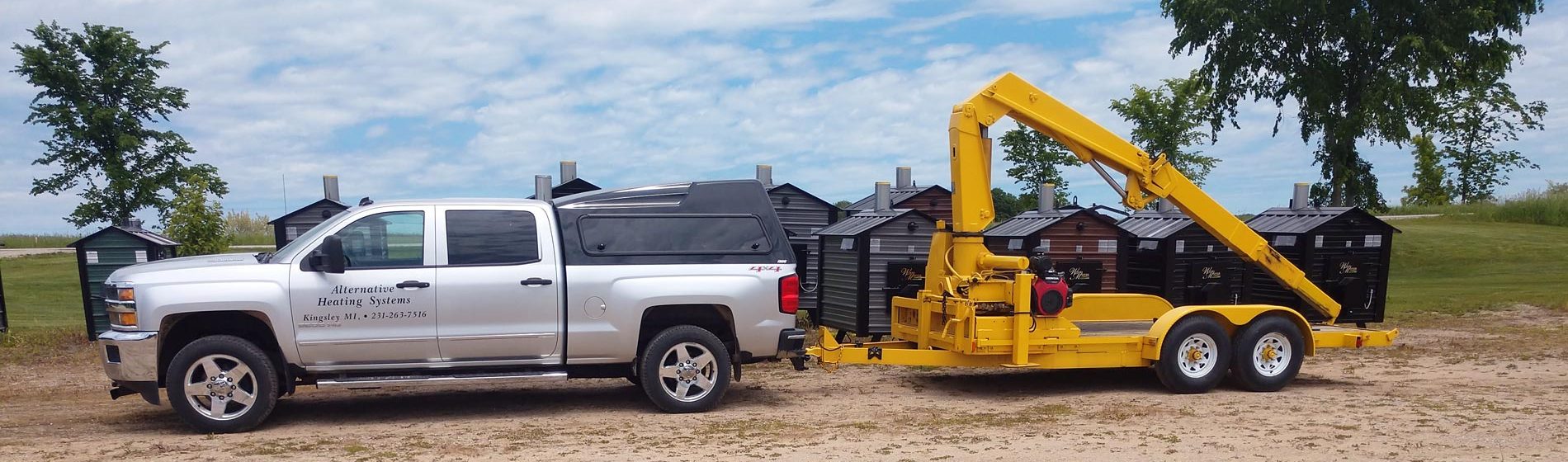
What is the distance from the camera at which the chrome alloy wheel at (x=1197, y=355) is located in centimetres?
1014

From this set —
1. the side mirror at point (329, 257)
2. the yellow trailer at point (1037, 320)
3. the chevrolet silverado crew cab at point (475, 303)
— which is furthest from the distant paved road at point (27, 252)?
the yellow trailer at point (1037, 320)

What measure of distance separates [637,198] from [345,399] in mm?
3179

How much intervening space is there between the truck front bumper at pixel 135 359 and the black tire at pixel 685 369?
3415mm

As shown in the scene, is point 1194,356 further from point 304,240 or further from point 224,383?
point 224,383

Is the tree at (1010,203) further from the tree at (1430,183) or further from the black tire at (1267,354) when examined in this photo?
the tree at (1430,183)

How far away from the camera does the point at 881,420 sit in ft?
28.8

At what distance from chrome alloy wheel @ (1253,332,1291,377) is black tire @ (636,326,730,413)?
487 centimetres

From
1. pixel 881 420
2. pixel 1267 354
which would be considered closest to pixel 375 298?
pixel 881 420

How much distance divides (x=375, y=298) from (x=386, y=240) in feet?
1.55

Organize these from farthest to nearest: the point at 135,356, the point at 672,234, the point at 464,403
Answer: the point at 464,403 < the point at 672,234 < the point at 135,356

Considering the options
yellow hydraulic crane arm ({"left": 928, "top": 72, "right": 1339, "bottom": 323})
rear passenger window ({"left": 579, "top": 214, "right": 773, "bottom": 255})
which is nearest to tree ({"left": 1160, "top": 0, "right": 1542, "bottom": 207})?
yellow hydraulic crane arm ({"left": 928, "top": 72, "right": 1339, "bottom": 323})

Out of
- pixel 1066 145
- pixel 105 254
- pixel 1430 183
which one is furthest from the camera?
pixel 1430 183

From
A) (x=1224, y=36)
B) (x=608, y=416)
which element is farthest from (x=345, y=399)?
(x=1224, y=36)

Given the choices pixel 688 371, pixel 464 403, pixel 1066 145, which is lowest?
pixel 464 403
